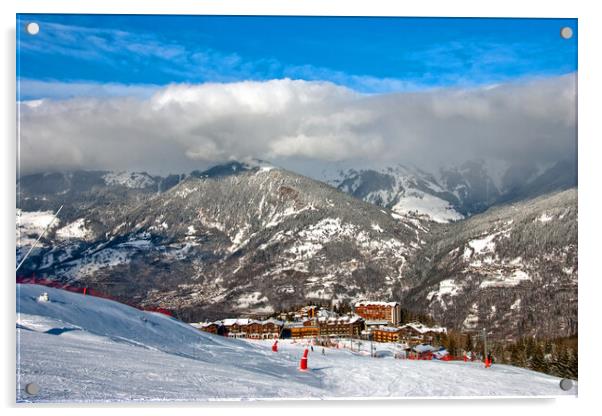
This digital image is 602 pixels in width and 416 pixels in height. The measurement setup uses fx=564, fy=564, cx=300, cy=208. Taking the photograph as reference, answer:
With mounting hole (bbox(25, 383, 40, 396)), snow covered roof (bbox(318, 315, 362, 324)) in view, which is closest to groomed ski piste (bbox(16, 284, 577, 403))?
Result: mounting hole (bbox(25, 383, 40, 396))

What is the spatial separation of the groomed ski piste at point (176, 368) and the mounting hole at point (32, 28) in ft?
14.1

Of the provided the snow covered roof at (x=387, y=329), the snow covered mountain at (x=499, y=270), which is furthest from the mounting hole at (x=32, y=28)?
the snow covered mountain at (x=499, y=270)

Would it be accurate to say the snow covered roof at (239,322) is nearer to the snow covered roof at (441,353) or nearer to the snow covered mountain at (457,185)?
the snow covered roof at (441,353)

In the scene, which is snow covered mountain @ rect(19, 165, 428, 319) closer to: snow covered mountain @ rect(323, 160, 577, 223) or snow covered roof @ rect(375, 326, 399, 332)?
snow covered mountain @ rect(323, 160, 577, 223)

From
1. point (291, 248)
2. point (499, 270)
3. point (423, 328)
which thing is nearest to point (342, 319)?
point (423, 328)

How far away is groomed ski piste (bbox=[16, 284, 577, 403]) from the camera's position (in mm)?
8234

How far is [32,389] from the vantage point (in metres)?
8.33

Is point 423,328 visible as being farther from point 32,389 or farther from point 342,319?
point 32,389

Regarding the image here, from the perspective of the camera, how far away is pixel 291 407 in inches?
352

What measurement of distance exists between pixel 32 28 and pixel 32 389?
19.2ft

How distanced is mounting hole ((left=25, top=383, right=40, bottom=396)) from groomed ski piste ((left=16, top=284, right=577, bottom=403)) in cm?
6

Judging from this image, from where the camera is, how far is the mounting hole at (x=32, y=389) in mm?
8289
